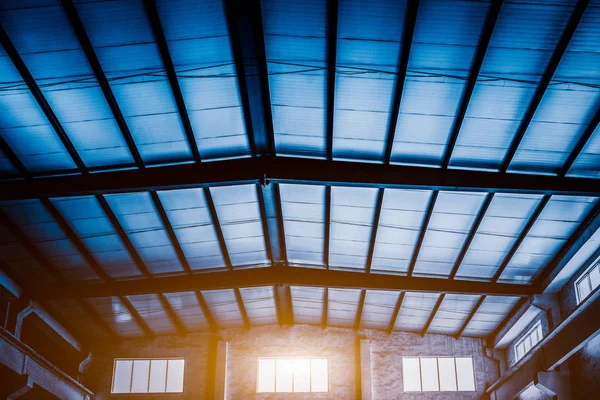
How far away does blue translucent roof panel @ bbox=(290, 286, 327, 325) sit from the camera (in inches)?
1292

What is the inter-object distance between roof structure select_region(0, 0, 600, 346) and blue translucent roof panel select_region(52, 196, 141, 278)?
87 mm

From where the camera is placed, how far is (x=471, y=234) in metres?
25.1

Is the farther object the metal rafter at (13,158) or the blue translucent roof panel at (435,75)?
the metal rafter at (13,158)

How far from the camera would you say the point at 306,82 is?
741 inches

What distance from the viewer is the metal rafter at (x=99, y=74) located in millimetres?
16245

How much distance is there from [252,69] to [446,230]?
37.1 feet

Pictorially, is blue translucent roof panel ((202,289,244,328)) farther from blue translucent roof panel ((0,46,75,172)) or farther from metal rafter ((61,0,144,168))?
blue translucent roof panel ((0,46,75,172))

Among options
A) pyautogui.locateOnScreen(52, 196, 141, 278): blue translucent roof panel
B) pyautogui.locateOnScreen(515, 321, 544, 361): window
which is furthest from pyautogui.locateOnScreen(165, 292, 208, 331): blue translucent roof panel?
pyautogui.locateOnScreen(515, 321, 544, 361): window

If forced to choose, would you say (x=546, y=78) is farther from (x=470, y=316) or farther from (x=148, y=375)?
(x=148, y=375)

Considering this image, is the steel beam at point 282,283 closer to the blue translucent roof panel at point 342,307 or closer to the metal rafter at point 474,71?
the blue translucent roof panel at point 342,307

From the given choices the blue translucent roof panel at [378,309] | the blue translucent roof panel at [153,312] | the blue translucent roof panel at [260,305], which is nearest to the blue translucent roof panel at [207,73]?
the blue translucent roof panel at [260,305]

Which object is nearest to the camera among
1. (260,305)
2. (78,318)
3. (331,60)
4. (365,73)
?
(331,60)

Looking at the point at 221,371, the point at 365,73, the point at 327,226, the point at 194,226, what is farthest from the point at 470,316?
the point at 365,73

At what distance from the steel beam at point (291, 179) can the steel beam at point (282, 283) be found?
336 inches
